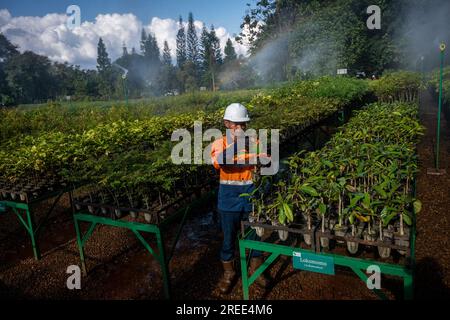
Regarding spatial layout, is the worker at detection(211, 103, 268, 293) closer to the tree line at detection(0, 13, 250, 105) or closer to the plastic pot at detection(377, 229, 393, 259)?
the plastic pot at detection(377, 229, 393, 259)

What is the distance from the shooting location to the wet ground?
3.97m

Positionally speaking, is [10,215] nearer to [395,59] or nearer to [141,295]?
[141,295]

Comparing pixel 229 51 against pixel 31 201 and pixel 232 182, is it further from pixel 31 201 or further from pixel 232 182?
pixel 232 182

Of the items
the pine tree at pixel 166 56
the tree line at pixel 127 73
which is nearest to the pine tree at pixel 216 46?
the tree line at pixel 127 73

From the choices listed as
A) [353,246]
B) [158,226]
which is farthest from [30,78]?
[353,246]

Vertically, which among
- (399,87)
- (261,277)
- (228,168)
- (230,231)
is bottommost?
(261,277)

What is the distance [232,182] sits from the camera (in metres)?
3.93

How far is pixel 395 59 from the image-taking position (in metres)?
39.6

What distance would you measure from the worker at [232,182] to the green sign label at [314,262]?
838mm

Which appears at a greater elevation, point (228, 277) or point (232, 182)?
point (232, 182)

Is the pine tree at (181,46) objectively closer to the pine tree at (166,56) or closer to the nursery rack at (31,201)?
the pine tree at (166,56)

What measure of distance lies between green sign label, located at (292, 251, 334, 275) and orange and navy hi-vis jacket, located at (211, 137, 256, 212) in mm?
1040

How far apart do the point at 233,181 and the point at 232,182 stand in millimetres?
17

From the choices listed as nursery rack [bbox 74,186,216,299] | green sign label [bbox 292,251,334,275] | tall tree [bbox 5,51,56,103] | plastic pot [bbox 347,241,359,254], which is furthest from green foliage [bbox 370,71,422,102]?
tall tree [bbox 5,51,56,103]
